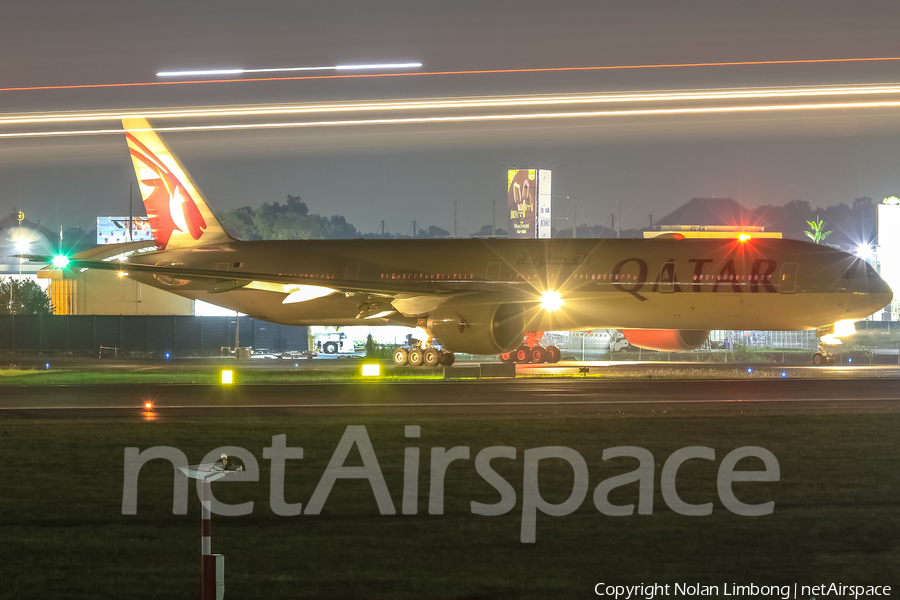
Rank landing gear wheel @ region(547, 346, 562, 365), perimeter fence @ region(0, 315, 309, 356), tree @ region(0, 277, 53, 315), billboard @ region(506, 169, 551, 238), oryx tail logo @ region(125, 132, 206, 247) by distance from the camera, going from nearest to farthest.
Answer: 1. oryx tail logo @ region(125, 132, 206, 247)
2. landing gear wheel @ region(547, 346, 562, 365)
3. perimeter fence @ region(0, 315, 309, 356)
4. tree @ region(0, 277, 53, 315)
5. billboard @ region(506, 169, 551, 238)

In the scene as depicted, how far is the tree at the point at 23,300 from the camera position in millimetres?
88062

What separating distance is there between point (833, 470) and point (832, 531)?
3.49 m

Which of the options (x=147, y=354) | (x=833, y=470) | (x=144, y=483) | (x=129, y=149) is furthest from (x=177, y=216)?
(x=833, y=470)

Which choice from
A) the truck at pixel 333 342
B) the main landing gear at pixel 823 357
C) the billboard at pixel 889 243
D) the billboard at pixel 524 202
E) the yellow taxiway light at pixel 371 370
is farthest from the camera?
the billboard at pixel 524 202

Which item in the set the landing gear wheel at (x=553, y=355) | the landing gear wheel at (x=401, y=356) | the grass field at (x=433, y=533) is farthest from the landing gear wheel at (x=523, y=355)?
the grass field at (x=433, y=533)

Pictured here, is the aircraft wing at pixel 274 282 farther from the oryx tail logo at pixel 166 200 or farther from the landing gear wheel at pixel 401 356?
the oryx tail logo at pixel 166 200

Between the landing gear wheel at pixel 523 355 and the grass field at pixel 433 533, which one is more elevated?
the landing gear wheel at pixel 523 355

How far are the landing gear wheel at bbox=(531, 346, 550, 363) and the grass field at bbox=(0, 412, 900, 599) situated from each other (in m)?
24.4

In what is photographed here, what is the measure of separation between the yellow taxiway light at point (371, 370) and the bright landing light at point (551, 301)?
6211 millimetres

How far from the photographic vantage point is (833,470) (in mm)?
13141

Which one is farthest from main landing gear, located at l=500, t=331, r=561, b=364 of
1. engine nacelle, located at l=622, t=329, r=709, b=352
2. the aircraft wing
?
the aircraft wing

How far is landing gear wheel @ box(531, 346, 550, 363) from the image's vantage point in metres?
39.6

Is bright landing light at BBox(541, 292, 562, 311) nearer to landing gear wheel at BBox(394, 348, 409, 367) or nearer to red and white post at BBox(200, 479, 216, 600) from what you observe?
landing gear wheel at BBox(394, 348, 409, 367)

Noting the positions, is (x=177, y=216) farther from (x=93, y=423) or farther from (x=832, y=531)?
(x=832, y=531)
